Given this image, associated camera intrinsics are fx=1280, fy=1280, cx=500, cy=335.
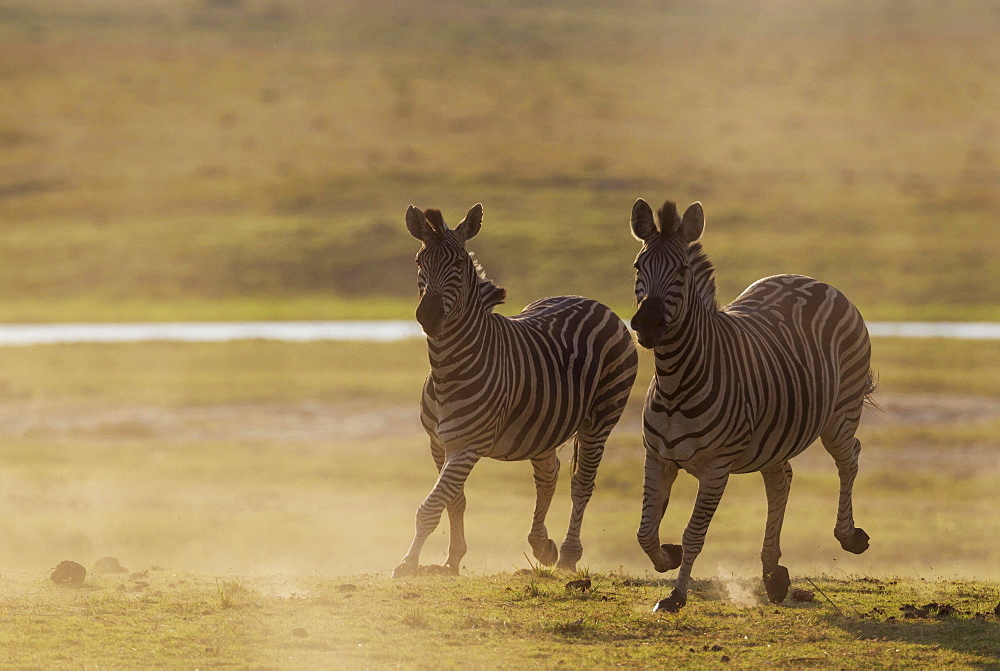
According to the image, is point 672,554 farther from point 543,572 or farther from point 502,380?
point 502,380

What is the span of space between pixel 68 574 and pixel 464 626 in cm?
354

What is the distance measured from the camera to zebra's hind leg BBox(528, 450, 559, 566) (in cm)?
1171

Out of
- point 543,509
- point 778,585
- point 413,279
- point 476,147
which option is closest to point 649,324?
point 778,585

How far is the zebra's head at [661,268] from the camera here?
8.59 m

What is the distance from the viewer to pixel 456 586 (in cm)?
1007

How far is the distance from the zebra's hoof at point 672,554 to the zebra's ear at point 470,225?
2.93 m

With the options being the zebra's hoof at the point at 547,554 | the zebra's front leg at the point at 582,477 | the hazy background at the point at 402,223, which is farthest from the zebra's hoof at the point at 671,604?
the hazy background at the point at 402,223

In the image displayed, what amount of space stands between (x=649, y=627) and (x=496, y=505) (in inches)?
406

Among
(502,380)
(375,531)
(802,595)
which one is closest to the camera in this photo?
(802,595)

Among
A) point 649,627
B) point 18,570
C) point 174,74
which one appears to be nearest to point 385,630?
point 649,627

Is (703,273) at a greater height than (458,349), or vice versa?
(703,273)

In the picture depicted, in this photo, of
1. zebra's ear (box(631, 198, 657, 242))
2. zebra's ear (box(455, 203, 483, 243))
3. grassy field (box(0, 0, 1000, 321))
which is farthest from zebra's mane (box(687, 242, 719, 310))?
grassy field (box(0, 0, 1000, 321))

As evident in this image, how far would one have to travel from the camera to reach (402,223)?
181 ft

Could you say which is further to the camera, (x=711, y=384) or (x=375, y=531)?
(x=375, y=531)
